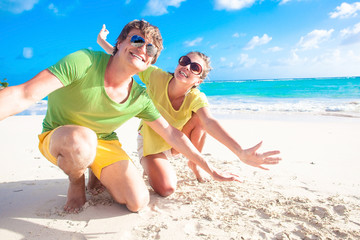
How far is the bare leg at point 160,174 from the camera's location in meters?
2.91

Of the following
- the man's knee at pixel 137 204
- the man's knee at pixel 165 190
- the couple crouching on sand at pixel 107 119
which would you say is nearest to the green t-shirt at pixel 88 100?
the couple crouching on sand at pixel 107 119

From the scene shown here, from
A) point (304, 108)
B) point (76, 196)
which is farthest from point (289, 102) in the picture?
point (76, 196)

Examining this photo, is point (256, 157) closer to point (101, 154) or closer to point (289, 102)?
point (101, 154)

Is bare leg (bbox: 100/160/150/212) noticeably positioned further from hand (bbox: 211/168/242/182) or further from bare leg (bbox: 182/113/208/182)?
bare leg (bbox: 182/113/208/182)

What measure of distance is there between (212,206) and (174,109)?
4.05ft

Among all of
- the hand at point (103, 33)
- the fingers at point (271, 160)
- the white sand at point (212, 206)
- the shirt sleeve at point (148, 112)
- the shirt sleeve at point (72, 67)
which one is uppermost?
the hand at point (103, 33)

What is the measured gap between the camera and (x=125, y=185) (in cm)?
254

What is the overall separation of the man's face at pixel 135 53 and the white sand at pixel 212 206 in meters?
1.37

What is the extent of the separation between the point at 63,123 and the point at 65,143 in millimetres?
330

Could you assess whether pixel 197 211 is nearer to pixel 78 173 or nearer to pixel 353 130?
pixel 78 173

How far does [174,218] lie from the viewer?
2.37 m

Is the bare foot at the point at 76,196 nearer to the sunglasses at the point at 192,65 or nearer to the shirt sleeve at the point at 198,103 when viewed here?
the shirt sleeve at the point at 198,103

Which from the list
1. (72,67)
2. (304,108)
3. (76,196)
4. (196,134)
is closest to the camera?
(72,67)

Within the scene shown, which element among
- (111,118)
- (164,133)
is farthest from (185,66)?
(111,118)
